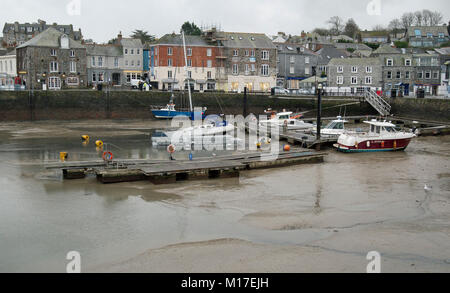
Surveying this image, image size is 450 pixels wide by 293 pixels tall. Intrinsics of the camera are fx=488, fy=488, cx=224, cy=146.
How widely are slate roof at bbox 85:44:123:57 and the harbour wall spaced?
18397 millimetres

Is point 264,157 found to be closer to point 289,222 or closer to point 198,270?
point 289,222

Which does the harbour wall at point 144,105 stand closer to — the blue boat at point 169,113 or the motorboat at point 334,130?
the blue boat at point 169,113

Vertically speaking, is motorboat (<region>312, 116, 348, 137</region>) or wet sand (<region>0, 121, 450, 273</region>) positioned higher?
motorboat (<region>312, 116, 348, 137</region>)

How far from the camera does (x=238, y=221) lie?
15.2 metres

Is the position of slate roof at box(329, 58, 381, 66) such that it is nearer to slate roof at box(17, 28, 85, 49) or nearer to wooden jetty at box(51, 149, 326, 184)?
slate roof at box(17, 28, 85, 49)

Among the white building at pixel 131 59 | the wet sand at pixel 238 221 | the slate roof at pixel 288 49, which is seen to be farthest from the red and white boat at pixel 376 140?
the white building at pixel 131 59

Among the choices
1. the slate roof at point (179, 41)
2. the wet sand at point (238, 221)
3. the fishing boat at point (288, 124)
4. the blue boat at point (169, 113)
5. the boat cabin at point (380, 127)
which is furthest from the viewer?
the slate roof at point (179, 41)

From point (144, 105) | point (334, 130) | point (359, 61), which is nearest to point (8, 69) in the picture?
point (144, 105)

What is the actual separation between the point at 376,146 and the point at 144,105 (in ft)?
90.3

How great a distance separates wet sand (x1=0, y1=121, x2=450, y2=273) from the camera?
12.0 metres

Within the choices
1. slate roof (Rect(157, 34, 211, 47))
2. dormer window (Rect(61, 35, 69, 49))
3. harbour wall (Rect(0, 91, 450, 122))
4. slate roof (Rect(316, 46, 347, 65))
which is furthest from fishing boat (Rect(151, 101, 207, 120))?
slate roof (Rect(316, 46, 347, 65))

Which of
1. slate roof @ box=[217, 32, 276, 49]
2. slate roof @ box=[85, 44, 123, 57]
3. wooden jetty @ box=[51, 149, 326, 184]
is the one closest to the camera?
wooden jetty @ box=[51, 149, 326, 184]

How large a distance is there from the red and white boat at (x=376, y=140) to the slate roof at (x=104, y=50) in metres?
44.6

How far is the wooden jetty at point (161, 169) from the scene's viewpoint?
2000cm
